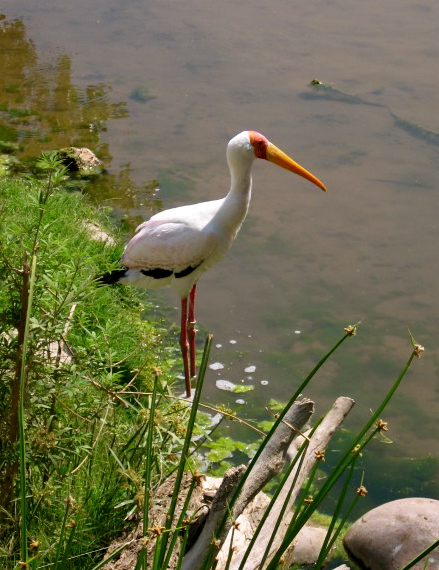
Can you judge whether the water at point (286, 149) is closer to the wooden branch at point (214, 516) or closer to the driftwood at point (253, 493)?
the driftwood at point (253, 493)

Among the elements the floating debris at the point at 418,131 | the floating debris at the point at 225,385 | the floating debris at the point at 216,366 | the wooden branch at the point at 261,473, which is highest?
the wooden branch at the point at 261,473

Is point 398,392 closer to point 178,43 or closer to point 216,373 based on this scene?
point 216,373

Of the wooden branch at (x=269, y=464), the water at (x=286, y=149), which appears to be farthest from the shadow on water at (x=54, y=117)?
the wooden branch at (x=269, y=464)

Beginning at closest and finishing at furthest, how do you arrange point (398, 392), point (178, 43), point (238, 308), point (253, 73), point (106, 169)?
point (398, 392)
point (238, 308)
point (106, 169)
point (253, 73)
point (178, 43)

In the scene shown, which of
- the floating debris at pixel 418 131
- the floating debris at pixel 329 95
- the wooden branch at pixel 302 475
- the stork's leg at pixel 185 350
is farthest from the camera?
the floating debris at pixel 329 95

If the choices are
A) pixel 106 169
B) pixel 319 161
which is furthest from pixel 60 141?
pixel 319 161

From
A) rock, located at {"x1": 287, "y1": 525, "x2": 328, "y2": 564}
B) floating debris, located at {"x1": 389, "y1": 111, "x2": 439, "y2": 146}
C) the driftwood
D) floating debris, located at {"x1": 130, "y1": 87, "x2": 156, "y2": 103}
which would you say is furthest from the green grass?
floating debris, located at {"x1": 130, "y1": 87, "x2": 156, "y2": 103}

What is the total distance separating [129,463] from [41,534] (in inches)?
14.1

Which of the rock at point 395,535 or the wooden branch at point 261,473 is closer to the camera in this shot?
the wooden branch at point 261,473

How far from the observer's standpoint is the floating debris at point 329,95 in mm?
8539

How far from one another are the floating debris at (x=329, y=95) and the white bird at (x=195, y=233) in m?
3.72

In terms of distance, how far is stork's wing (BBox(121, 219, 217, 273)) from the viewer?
4.81 m

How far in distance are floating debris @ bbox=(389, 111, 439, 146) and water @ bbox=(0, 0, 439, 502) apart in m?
0.02

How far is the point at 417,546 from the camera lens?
390cm
